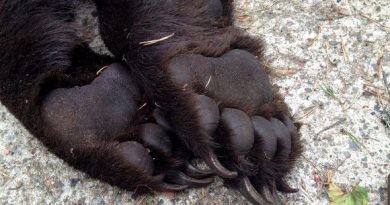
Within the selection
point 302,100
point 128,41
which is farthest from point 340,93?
point 128,41

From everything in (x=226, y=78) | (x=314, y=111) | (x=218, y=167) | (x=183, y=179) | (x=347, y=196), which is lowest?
(x=347, y=196)

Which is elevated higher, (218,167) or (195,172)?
(218,167)

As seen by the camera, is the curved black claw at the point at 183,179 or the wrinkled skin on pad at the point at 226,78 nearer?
the wrinkled skin on pad at the point at 226,78

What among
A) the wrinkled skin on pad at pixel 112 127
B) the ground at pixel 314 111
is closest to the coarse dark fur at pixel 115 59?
the wrinkled skin on pad at pixel 112 127

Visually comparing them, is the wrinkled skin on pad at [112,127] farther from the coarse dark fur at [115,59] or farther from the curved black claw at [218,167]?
the curved black claw at [218,167]

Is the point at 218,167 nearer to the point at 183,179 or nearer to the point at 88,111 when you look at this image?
the point at 183,179

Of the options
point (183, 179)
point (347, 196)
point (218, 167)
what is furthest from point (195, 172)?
point (347, 196)

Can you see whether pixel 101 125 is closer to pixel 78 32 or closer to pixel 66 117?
pixel 66 117
